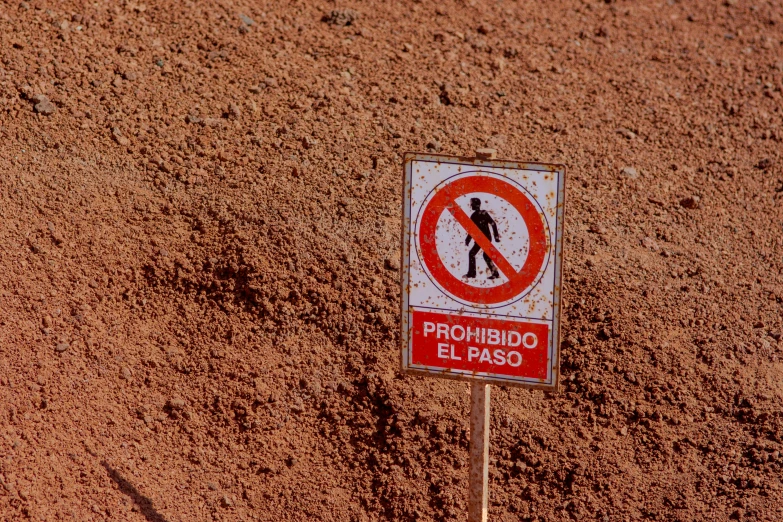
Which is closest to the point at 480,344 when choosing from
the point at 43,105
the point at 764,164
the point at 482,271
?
the point at 482,271

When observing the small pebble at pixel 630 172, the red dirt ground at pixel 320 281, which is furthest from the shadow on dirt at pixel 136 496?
the small pebble at pixel 630 172

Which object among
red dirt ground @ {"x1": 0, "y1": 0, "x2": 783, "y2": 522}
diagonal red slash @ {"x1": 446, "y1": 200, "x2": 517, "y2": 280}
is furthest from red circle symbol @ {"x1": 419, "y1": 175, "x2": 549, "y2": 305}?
red dirt ground @ {"x1": 0, "y1": 0, "x2": 783, "y2": 522}

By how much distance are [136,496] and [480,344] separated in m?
1.59

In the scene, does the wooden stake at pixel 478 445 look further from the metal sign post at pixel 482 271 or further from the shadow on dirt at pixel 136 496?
the shadow on dirt at pixel 136 496

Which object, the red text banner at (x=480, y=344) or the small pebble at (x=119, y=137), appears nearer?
the red text banner at (x=480, y=344)

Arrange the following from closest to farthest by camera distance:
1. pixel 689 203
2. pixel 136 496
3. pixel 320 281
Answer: pixel 136 496
pixel 320 281
pixel 689 203

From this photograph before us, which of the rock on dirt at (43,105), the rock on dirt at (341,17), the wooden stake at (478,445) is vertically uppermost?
the rock on dirt at (341,17)

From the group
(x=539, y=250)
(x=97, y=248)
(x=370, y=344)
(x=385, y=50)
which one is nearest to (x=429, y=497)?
(x=370, y=344)

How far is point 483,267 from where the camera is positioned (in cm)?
309

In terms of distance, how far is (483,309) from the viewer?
311 cm

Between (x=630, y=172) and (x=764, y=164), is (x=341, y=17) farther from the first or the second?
(x=764, y=164)

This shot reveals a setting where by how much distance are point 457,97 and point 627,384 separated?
1.95 m

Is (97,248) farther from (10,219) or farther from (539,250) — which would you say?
(539,250)

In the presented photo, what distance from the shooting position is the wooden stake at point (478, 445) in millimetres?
3182
